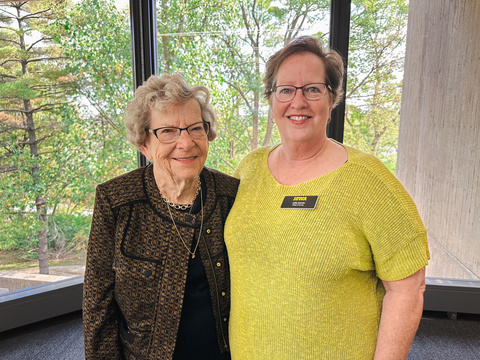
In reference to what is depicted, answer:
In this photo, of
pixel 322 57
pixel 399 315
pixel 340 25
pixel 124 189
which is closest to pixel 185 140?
pixel 124 189

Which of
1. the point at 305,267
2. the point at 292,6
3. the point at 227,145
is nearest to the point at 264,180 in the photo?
the point at 305,267

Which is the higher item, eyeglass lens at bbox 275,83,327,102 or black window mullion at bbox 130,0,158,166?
black window mullion at bbox 130,0,158,166

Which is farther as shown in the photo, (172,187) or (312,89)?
(172,187)

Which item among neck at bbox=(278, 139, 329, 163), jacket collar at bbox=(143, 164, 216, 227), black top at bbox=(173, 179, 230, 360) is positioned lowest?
black top at bbox=(173, 179, 230, 360)

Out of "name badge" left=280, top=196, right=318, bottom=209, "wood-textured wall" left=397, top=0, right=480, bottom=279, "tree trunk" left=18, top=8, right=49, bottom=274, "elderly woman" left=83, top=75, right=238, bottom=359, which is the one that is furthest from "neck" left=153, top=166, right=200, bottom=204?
"wood-textured wall" left=397, top=0, right=480, bottom=279

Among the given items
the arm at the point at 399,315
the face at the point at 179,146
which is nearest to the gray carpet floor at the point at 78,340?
the arm at the point at 399,315

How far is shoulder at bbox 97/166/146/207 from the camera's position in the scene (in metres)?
1.46

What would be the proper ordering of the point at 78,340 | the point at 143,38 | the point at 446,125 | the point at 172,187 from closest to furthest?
the point at 172,187
the point at 78,340
the point at 143,38
the point at 446,125

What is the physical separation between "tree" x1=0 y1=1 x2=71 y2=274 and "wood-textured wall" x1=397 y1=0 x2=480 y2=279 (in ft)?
9.89

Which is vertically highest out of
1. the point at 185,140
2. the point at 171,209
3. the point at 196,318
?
the point at 185,140

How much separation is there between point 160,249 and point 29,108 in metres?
2.22

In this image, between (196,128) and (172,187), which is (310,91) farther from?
(172,187)

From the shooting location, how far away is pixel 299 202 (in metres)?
1.30

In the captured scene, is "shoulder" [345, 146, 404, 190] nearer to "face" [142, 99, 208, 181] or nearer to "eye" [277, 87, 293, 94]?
"eye" [277, 87, 293, 94]
